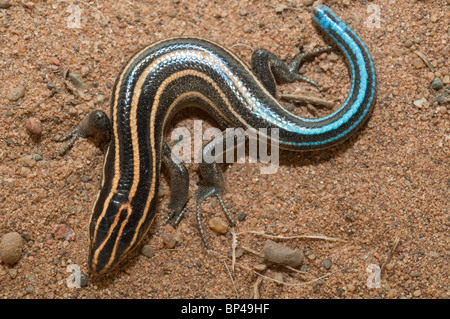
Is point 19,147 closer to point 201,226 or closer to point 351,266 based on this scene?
point 201,226

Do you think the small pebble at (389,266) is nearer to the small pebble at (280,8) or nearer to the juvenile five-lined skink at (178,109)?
the juvenile five-lined skink at (178,109)

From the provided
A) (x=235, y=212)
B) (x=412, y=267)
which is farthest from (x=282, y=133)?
(x=412, y=267)

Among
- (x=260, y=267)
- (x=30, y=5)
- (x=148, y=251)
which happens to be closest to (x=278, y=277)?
(x=260, y=267)

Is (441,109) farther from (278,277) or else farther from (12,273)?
(12,273)

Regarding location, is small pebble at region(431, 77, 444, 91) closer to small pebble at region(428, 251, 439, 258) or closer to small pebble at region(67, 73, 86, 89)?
small pebble at region(428, 251, 439, 258)

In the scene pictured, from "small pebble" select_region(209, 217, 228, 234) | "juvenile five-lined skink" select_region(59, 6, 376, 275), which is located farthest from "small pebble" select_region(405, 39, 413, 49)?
"small pebble" select_region(209, 217, 228, 234)
